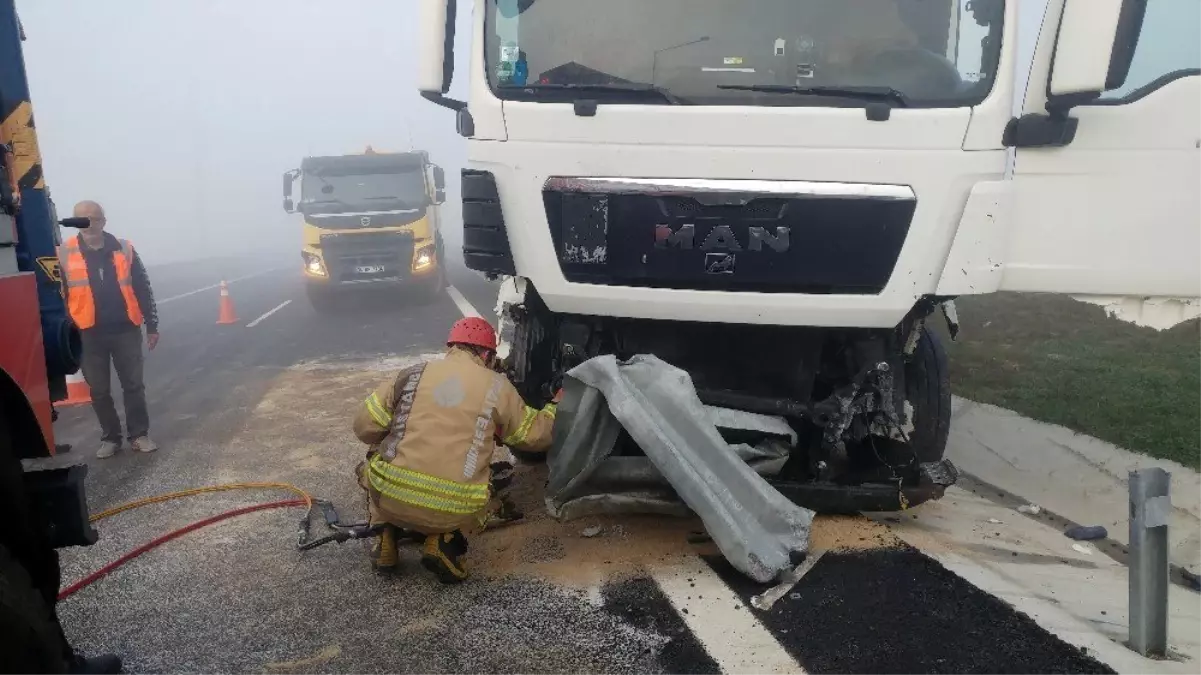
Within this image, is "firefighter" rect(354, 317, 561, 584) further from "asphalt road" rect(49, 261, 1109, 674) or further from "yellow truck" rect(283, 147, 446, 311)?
"yellow truck" rect(283, 147, 446, 311)

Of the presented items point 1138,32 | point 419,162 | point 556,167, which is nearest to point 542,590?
point 556,167

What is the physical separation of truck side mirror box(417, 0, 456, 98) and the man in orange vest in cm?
363

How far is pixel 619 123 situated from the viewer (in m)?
3.88

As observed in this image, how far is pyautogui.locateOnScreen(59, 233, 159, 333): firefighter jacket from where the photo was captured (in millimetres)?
6594

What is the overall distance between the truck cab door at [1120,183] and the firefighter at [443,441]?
2188 millimetres

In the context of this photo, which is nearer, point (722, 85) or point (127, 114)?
point (722, 85)

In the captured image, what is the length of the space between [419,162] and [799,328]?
12.3m

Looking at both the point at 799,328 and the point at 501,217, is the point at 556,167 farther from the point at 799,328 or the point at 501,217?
the point at 799,328

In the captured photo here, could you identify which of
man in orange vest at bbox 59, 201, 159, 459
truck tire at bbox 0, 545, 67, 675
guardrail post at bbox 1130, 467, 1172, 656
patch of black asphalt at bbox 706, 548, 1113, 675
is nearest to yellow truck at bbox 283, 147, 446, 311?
man in orange vest at bbox 59, 201, 159, 459

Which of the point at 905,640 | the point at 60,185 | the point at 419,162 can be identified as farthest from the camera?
the point at 60,185

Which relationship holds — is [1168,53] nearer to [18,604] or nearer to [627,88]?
[627,88]

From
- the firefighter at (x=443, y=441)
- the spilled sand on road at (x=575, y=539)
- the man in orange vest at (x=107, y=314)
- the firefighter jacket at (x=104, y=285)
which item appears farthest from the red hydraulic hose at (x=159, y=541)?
the firefighter jacket at (x=104, y=285)

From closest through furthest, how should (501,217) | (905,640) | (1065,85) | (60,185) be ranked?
(905,640), (1065,85), (501,217), (60,185)

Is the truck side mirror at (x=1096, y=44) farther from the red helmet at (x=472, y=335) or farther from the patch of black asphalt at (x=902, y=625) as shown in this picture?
the red helmet at (x=472, y=335)
